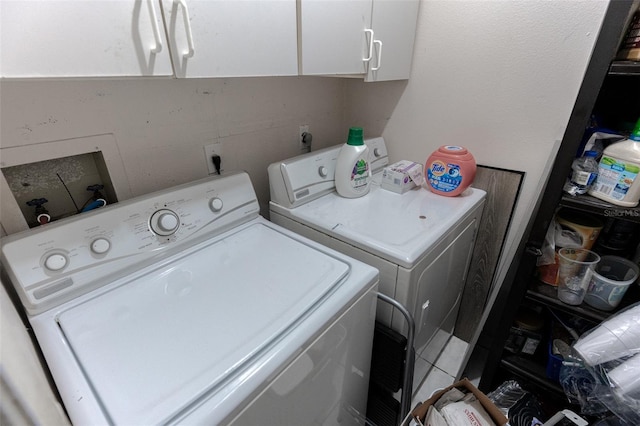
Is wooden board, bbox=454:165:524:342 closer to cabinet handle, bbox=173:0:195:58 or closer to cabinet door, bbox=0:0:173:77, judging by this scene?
cabinet handle, bbox=173:0:195:58

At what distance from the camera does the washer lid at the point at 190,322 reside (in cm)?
65

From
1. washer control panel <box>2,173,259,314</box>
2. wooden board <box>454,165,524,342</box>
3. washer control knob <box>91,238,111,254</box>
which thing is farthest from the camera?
wooden board <box>454,165,524,342</box>

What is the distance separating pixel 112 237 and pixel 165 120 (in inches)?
20.4

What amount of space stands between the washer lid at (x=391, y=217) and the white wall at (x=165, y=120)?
1.49ft

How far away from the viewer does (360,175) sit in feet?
4.94

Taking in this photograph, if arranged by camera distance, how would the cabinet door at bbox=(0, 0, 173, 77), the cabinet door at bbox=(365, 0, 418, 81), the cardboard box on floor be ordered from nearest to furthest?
the cabinet door at bbox=(0, 0, 173, 77) → the cardboard box on floor → the cabinet door at bbox=(365, 0, 418, 81)

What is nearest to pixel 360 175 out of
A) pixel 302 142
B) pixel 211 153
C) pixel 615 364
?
pixel 302 142

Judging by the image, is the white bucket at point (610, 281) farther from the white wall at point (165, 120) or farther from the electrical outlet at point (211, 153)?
the electrical outlet at point (211, 153)

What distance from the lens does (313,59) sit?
1130 mm

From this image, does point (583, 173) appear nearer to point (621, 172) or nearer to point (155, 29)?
point (621, 172)

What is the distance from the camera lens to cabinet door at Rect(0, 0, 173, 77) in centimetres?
59

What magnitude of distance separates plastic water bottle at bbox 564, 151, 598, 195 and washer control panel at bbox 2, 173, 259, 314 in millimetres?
1301

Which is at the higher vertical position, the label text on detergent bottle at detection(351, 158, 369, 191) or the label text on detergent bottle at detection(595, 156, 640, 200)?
the label text on detergent bottle at detection(595, 156, 640, 200)

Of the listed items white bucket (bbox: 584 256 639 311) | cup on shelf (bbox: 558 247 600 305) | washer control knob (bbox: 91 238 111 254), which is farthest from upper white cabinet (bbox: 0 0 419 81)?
white bucket (bbox: 584 256 639 311)
